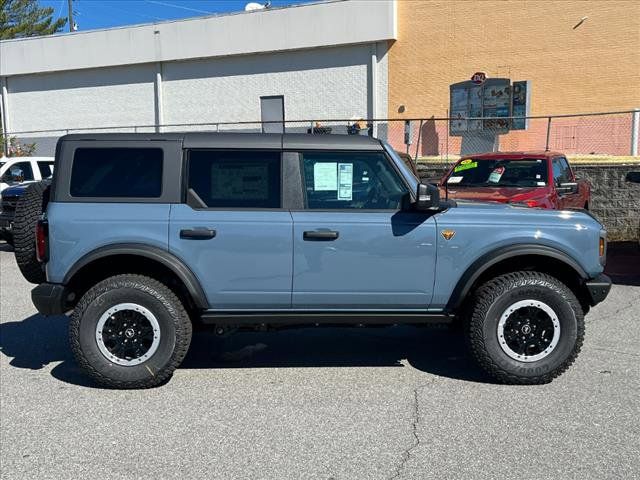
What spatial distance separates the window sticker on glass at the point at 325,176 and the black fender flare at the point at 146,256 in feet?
3.92

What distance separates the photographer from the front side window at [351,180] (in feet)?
15.4

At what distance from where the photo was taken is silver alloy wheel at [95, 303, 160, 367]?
4.63m

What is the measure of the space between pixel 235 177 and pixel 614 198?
10.9 m

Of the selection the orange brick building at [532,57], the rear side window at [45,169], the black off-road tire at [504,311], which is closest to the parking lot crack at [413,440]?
the black off-road tire at [504,311]

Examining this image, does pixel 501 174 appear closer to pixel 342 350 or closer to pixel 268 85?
pixel 342 350

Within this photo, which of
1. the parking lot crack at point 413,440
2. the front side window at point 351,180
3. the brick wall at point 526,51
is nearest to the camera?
the parking lot crack at point 413,440

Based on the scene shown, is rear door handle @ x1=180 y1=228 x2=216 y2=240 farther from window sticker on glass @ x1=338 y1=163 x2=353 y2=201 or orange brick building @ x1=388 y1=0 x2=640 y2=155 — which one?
orange brick building @ x1=388 y1=0 x2=640 y2=155

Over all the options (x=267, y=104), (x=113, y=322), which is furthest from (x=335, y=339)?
(x=267, y=104)

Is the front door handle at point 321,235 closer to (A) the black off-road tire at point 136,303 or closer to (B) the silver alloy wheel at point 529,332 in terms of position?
(A) the black off-road tire at point 136,303

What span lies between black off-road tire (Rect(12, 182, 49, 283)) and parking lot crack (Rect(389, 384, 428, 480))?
314 centimetres

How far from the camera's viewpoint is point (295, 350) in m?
5.69

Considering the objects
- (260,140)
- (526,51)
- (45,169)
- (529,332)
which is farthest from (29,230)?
(526,51)

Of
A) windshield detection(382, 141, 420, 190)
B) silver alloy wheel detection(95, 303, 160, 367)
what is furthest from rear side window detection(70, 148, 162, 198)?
windshield detection(382, 141, 420, 190)

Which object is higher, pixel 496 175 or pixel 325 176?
pixel 325 176
